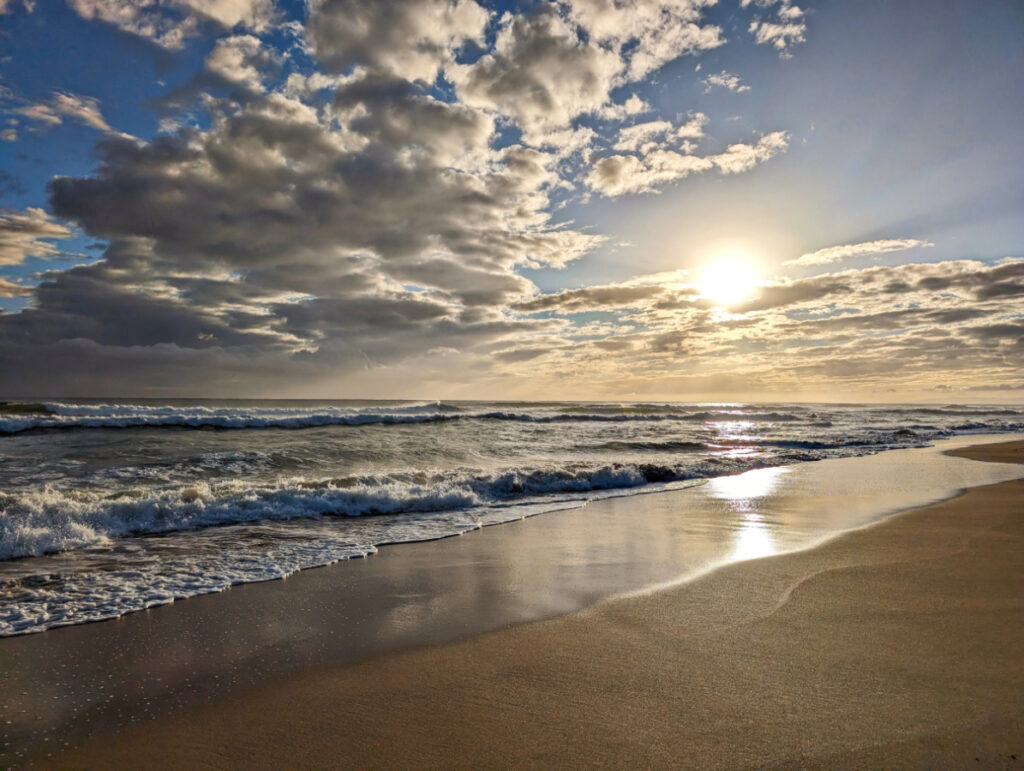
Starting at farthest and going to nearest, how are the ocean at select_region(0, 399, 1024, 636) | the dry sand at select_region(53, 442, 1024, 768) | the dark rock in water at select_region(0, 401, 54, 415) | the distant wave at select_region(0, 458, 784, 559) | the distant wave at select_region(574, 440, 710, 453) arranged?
the dark rock in water at select_region(0, 401, 54, 415) < the distant wave at select_region(574, 440, 710, 453) < the distant wave at select_region(0, 458, 784, 559) < the ocean at select_region(0, 399, 1024, 636) < the dry sand at select_region(53, 442, 1024, 768)

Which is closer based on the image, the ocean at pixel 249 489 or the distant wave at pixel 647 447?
the ocean at pixel 249 489

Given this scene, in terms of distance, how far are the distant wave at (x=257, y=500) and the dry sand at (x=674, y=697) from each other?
5.90 m

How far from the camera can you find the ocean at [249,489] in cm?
589

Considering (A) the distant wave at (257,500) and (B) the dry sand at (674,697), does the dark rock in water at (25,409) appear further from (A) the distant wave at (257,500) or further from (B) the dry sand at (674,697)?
(B) the dry sand at (674,697)

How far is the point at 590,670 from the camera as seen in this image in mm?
3502

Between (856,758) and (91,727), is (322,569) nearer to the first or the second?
(91,727)

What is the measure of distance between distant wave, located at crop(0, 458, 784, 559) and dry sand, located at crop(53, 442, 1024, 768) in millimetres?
5898

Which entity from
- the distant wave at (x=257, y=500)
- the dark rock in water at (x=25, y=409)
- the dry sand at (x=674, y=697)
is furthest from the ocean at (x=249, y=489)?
the dry sand at (x=674, y=697)

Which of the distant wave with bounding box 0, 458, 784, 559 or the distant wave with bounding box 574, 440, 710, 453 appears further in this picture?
the distant wave with bounding box 574, 440, 710, 453

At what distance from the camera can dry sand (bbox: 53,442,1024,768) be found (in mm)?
2643

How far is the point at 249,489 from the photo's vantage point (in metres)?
9.91

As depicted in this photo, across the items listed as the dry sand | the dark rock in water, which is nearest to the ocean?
the dark rock in water

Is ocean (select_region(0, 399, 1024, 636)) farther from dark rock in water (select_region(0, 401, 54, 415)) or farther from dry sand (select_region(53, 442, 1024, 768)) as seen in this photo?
dry sand (select_region(53, 442, 1024, 768))

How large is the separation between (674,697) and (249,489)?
8.84 meters
